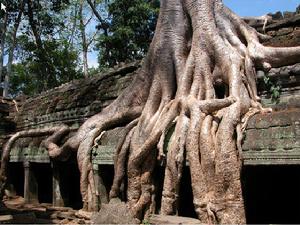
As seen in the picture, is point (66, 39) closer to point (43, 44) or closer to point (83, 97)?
point (43, 44)

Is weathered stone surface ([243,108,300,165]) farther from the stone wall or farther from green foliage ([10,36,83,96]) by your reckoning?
green foliage ([10,36,83,96])

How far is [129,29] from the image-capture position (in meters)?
19.9

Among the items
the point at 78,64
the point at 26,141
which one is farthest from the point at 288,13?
the point at 78,64

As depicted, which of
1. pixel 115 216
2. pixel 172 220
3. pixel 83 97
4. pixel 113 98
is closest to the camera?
pixel 172 220

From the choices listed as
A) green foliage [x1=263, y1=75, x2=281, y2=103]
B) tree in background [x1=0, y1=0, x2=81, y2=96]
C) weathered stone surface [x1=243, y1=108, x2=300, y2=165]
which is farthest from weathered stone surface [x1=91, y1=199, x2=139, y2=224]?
tree in background [x1=0, y1=0, x2=81, y2=96]

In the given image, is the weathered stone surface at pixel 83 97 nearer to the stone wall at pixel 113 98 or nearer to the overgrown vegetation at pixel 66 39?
the stone wall at pixel 113 98

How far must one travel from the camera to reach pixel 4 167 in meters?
10.6

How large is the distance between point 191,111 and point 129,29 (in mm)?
14508

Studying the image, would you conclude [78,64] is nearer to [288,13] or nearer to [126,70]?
[126,70]

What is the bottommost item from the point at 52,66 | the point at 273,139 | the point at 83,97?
the point at 273,139

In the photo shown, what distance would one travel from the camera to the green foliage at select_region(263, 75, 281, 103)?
6.04 m

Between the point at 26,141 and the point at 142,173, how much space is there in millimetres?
4774

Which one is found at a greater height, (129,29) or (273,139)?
(129,29)

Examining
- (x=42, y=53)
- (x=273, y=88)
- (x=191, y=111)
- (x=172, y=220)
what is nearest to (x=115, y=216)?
(x=172, y=220)
